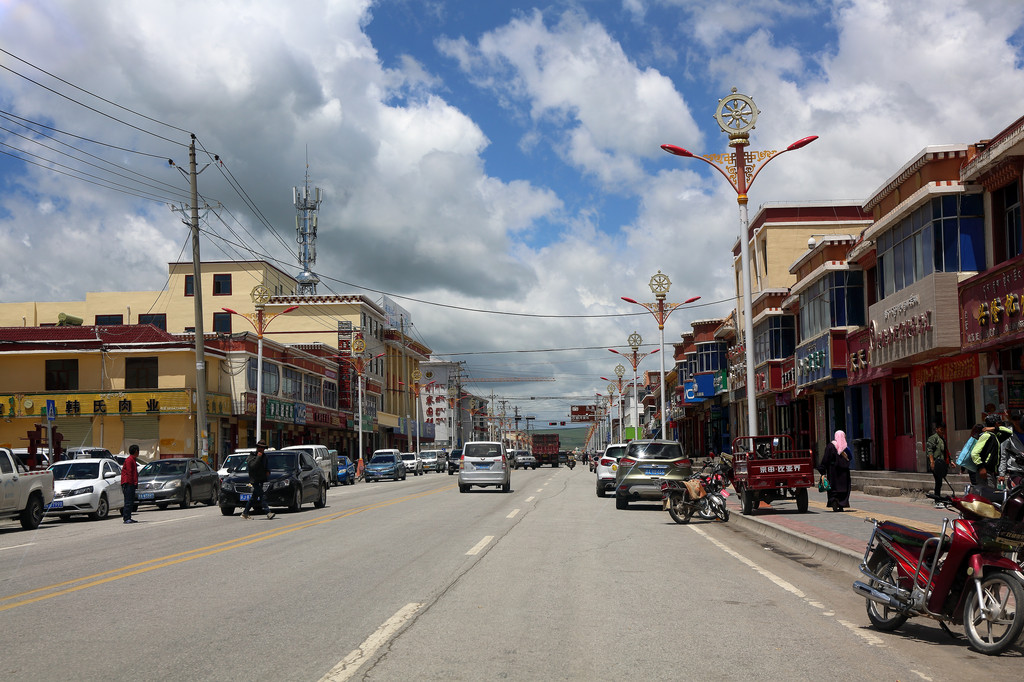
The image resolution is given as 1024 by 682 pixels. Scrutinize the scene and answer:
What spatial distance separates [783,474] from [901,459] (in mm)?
13635

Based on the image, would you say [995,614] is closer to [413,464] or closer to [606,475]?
[606,475]

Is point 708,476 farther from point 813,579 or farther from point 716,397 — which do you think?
point 716,397

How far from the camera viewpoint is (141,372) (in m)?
52.2

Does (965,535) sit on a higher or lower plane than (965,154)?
lower

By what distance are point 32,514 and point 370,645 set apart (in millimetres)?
17482

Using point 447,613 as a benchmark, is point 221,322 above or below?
above

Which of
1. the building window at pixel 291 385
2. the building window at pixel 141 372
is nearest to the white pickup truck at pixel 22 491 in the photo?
the building window at pixel 141 372

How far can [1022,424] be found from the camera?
21641 millimetres

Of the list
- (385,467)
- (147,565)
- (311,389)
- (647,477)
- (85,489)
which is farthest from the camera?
(311,389)

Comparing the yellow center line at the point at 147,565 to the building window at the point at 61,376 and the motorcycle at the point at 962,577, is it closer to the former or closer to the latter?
the motorcycle at the point at 962,577

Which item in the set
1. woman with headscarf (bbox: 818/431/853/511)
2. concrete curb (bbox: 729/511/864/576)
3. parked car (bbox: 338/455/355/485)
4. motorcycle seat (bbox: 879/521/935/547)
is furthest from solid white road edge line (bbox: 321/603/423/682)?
parked car (bbox: 338/455/355/485)

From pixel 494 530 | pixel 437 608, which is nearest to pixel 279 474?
pixel 494 530

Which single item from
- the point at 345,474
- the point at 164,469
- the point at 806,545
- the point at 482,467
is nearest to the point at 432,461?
the point at 345,474

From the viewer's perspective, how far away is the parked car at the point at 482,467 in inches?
1321
